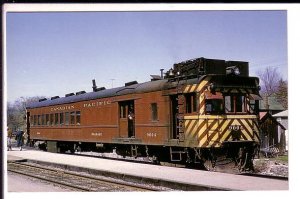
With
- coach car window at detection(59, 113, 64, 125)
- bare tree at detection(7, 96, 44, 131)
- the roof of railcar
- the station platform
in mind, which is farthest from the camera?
coach car window at detection(59, 113, 64, 125)

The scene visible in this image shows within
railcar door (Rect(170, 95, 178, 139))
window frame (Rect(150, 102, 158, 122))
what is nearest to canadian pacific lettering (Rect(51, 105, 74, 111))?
window frame (Rect(150, 102, 158, 122))

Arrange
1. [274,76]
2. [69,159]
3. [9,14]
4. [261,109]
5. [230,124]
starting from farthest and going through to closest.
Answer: [69,159], [261,109], [230,124], [274,76], [9,14]

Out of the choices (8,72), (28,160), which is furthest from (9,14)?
(28,160)

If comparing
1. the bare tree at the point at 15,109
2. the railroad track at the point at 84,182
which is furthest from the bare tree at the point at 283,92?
the bare tree at the point at 15,109

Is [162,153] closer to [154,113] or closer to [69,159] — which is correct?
[154,113]

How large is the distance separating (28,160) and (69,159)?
4.70 ft

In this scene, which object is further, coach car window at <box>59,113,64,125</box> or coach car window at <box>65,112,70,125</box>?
coach car window at <box>59,113,64,125</box>

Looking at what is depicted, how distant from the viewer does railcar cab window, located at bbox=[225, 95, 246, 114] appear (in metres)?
10.2

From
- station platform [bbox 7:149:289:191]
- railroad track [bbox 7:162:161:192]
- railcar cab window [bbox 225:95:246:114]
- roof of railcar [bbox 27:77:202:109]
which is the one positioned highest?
roof of railcar [bbox 27:77:202:109]

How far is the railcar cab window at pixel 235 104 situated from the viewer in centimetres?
1021

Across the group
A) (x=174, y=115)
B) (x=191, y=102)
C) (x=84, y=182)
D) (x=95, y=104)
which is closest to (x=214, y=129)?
(x=191, y=102)

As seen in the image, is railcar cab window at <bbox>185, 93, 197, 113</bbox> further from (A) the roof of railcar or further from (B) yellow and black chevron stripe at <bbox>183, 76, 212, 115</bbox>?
(A) the roof of railcar

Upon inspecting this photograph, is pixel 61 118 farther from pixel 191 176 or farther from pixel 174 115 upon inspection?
pixel 191 176

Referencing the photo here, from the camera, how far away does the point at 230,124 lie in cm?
1011
